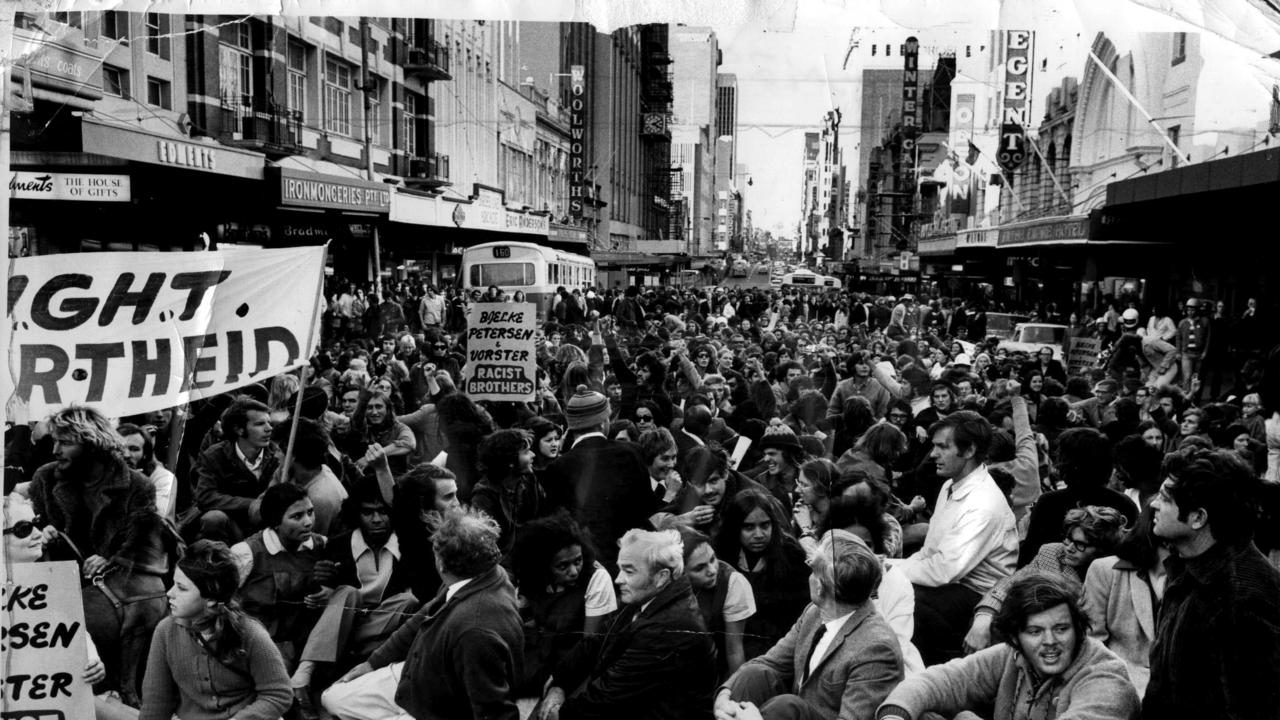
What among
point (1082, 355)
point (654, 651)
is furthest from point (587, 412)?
point (1082, 355)

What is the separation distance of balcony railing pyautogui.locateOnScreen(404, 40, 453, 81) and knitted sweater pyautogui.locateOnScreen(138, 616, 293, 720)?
232 centimetres

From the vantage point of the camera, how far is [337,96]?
519cm

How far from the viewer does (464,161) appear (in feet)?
18.3

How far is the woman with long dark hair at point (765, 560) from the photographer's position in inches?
193

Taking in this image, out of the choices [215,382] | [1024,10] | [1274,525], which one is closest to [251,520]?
[215,382]

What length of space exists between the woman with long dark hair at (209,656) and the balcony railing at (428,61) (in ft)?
6.87

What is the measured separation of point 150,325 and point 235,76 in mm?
1114

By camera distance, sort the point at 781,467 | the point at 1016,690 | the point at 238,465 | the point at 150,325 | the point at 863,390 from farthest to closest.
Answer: the point at 863,390, the point at 781,467, the point at 238,465, the point at 150,325, the point at 1016,690

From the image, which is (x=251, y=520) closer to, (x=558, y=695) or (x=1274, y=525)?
(x=558, y=695)

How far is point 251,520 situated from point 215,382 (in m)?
1.07

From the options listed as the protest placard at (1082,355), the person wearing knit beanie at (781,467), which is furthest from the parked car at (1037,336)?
the person wearing knit beanie at (781,467)

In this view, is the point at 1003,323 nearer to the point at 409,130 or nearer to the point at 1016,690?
the point at 409,130

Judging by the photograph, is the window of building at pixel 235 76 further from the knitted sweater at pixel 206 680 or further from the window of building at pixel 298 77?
the knitted sweater at pixel 206 680

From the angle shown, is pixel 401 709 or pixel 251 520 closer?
pixel 401 709
